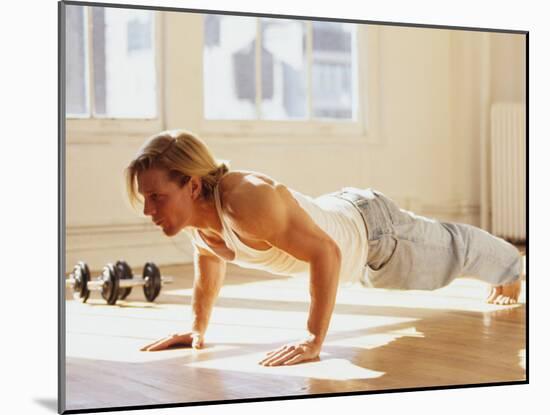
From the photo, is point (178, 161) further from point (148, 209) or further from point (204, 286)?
point (204, 286)

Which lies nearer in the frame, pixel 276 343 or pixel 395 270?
pixel 276 343

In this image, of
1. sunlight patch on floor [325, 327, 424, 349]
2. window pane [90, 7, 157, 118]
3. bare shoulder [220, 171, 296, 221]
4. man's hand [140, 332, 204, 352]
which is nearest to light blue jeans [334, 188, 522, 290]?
sunlight patch on floor [325, 327, 424, 349]

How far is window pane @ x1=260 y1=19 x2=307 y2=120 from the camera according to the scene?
10.9 feet

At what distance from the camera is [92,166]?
118 inches

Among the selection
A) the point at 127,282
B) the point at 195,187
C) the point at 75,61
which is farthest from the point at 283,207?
the point at 75,61

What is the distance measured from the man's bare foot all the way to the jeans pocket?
351 millimetres

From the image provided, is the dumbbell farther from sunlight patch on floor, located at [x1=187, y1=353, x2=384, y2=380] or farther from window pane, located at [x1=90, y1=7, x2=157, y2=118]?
window pane, located at [x1=90, y1=7, x2=157, y2=118]

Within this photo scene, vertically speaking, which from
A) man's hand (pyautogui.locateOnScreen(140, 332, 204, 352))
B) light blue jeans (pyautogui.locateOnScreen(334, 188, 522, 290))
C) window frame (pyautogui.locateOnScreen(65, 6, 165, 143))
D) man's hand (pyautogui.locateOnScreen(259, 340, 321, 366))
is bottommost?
man's hand (pyautogui.locateOnScreen(259, 340, 321, 366))

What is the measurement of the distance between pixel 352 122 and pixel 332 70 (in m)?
0.17

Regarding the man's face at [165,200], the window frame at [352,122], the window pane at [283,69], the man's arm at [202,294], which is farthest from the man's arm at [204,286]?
the window pane at [283,69]

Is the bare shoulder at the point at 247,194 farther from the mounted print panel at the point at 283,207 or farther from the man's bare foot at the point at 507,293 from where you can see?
the man's bare foot at the point at 507,293

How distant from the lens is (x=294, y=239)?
10.5ft

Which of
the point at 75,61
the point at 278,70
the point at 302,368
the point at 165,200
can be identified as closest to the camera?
the point at 75,61

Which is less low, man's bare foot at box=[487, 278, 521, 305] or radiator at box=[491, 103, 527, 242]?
radiator at box=[491, 103, 527, 242]
